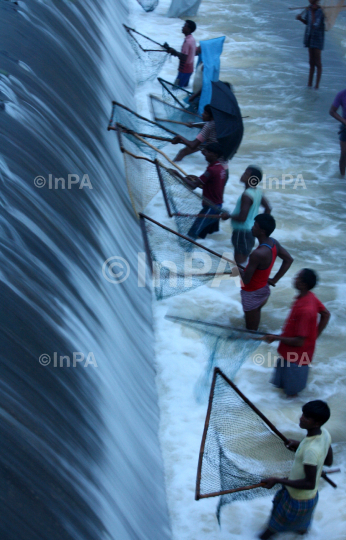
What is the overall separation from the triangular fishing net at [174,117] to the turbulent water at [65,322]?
81.0 inches

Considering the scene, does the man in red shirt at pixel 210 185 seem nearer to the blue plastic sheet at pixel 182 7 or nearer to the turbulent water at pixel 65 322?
the turbulent water at pixel 65 322

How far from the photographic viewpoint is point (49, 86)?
252 inches

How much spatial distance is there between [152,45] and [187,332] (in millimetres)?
10013

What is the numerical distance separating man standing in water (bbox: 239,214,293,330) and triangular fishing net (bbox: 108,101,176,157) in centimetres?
210

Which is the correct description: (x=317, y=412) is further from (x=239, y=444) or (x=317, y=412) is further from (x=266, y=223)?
(x=266, y=223)

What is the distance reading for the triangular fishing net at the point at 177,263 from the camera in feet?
19.9

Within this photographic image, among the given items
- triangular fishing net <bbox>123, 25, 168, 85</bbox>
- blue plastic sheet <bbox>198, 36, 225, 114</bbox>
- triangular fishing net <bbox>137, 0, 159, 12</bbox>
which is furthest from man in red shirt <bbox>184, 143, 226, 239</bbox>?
triangular fishing net <bbox>137, 0, 159, 12</bbox>

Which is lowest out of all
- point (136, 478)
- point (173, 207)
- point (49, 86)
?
point (136, 478)

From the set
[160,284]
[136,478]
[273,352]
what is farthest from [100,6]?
[136,478]

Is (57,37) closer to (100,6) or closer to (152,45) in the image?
(100,6)

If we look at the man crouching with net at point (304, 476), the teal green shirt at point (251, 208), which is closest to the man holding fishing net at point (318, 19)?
the teal green shirt at point (251, 208)

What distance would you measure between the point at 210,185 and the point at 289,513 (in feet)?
14.0

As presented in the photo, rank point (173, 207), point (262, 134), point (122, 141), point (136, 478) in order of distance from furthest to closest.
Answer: point (262, 134)
point (122, 141)
point (173, 207)
point (136, 478)

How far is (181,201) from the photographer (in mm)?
7086
